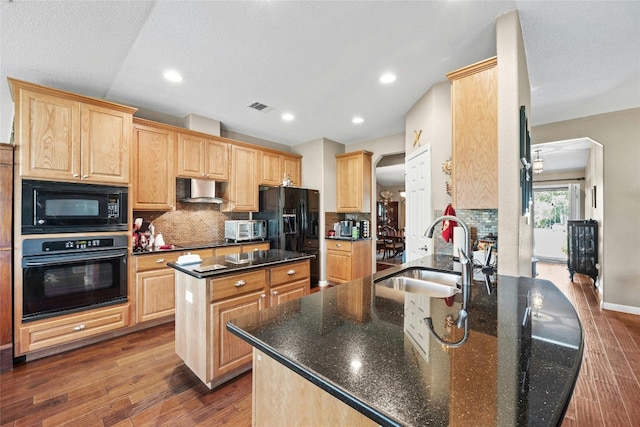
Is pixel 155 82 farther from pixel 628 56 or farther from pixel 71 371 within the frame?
pixel 628 56

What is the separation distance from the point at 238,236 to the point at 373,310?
3182 mm

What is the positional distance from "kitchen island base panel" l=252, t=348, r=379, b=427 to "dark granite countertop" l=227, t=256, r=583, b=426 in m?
0.16

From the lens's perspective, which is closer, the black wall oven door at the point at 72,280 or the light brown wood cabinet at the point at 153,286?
the black wall oven door at the point at 72,280

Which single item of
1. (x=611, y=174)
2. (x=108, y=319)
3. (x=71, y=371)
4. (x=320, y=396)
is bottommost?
(x=71, y=371)

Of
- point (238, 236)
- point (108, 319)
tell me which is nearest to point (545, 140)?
point (238, 236)

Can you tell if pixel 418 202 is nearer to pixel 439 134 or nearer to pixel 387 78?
pixel 439 134

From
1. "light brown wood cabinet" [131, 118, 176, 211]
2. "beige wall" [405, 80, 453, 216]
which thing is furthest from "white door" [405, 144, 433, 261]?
"light brown wood cabinet" [131, 118, 176, 211]

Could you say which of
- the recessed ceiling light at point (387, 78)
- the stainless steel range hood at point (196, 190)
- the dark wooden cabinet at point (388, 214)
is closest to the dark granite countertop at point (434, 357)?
the recessed ceiling light at point (387, 78)

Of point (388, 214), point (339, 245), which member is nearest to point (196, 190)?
point (339, 245)

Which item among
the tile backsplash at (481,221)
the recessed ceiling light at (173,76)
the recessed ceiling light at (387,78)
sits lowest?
the tile backsplash at (481,221)

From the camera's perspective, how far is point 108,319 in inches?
105

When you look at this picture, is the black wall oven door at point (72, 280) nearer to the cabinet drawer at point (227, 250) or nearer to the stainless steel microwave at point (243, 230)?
the cabinet drawer at point (227, 250)

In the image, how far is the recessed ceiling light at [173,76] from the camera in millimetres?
2590

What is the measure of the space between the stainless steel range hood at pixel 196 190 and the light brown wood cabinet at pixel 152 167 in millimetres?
270
